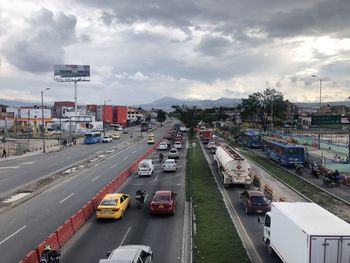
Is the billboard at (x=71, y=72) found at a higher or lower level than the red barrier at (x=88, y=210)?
higher

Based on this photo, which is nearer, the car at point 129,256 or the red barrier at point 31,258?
the car at point 129,256

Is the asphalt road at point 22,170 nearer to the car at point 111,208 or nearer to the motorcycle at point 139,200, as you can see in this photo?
the motorcycle at point 139,200

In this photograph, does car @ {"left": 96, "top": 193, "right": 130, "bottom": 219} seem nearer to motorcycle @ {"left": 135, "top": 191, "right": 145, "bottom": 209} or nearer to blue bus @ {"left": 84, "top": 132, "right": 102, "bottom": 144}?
motorcycle @ {"left": 135, "top": 191, "right": 145, "bottom": 209}

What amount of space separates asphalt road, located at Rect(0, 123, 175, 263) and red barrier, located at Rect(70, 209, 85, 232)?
1256 millimetres

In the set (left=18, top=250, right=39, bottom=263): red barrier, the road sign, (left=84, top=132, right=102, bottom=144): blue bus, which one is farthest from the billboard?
(left=18, top=250, right=39, bottom=263): red barrier

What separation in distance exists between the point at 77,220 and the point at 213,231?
692 centimetres

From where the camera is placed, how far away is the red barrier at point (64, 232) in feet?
61.2

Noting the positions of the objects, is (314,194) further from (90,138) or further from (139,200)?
(90,138)

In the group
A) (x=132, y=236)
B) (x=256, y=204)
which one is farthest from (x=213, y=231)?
(x=256, y=204)

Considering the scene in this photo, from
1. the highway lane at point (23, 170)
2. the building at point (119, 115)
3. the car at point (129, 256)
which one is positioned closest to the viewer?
the car at point (129, 256)

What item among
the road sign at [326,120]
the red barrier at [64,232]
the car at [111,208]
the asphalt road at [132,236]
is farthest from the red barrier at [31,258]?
the road sign at [326,120]

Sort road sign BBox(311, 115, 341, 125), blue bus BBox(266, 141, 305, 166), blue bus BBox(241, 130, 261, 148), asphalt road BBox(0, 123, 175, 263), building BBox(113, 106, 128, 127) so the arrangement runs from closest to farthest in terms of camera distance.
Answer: asphalt road BBox(0, 123, 175, 263) → blue bus BBox(266, 141, 305, 166) → road sign BBox(311, 115, 341, 125) → blue bus BBox(241, 130, 261, 148) → building BBox(113, 106, 128, 127)

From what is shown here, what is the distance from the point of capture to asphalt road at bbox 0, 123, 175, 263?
62.4 feet

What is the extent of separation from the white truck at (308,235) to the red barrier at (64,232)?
9125mm
